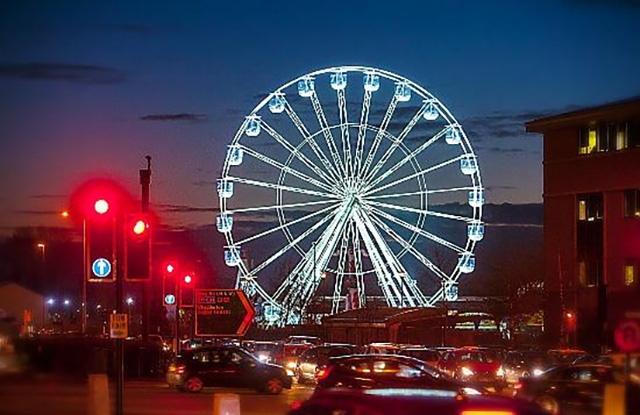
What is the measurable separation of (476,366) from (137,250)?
1000 inches

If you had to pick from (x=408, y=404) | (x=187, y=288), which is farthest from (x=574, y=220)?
(x=408, y=404)

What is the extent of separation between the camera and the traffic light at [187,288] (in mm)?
40625

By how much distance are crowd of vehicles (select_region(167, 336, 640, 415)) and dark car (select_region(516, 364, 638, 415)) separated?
0.02 m

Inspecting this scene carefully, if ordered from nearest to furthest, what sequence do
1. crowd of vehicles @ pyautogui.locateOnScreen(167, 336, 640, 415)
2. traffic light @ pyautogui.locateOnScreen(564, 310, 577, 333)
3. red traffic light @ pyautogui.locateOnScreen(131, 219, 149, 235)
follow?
red traffic light @ pyautogui.locateOnScreen(131, 219, 149, 235), crowd of vehicles @ pyautogui.locateOnScreen(167, 336, 640, 415), traffic light @ pyautogui.locateOnScreen(564, 310, 577, 333)

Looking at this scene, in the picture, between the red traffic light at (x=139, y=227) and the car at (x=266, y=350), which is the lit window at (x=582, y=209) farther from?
the red traffic light at (x=139, y=227)

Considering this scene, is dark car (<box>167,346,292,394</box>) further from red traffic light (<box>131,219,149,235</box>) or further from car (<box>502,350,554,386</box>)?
red traffic light (<box>131,219,149,235</box>)

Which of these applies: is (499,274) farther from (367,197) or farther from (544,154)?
(367,197)

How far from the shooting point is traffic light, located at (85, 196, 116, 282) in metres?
20.3

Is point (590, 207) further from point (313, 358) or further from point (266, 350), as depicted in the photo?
point (313, 358)

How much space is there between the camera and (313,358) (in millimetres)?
49625

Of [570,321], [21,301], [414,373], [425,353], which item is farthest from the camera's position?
[21,301]

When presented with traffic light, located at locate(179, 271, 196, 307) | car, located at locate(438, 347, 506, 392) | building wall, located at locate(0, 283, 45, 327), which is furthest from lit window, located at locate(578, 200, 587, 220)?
building wall, located at locate(0, 283, 45, 327)

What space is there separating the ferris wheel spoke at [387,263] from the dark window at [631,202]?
64.0ft

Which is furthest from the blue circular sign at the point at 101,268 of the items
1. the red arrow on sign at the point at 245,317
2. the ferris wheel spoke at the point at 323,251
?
the ferris wheel spoke at the point at 323,251
